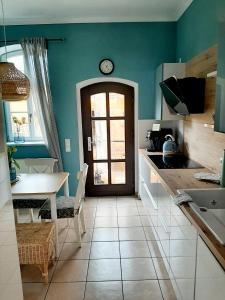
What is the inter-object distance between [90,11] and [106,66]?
0.77m

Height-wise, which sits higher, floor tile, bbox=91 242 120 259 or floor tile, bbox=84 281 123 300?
floor tile, bbox=91 242 120 259

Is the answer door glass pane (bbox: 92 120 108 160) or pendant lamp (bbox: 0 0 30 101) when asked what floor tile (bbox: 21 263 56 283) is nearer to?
pendant lamp (bbox: 0 0 30 101)

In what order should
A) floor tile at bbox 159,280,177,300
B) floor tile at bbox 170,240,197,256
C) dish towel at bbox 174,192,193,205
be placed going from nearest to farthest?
floor tile at bbox 170,240,197,256 < dish towel at bbox 174,192,193,205 < floor tile at bbox 159,280,177,300

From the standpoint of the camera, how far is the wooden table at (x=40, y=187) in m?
2.39

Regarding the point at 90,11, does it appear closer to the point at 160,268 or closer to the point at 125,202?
the point at 125,202

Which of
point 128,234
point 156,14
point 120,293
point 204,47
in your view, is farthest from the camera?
point 156,14

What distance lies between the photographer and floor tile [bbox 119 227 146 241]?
278 centimetres

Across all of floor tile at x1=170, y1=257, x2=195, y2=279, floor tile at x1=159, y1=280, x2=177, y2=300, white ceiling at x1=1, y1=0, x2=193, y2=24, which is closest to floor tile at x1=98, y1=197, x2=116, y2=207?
floor tile at x1=159, y1=280, x2=177, y2=300

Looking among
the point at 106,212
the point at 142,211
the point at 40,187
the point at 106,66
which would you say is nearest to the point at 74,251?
the point at 40,187

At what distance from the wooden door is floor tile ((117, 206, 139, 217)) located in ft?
1.87

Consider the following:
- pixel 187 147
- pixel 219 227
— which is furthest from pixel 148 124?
pixel 219 227

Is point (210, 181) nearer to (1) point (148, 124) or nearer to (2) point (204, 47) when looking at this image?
(2) point (204, 47)

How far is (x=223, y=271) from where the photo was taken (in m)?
0.98

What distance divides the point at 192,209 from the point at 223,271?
1.58 ft
